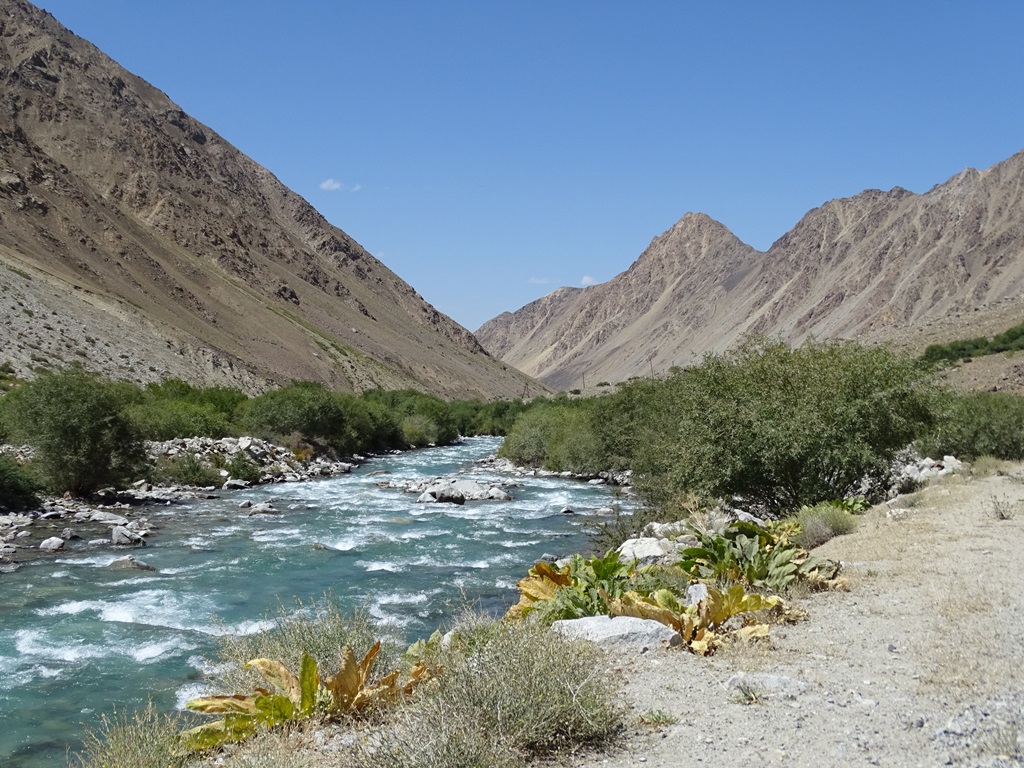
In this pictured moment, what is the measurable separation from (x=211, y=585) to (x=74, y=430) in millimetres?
13538

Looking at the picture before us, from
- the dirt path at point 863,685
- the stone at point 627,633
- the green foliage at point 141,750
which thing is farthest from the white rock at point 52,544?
the dirt path at point 863,685

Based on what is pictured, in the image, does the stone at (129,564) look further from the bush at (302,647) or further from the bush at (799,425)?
the bush at (799,425)

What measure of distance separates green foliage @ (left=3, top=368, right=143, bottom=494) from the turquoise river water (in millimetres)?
3088

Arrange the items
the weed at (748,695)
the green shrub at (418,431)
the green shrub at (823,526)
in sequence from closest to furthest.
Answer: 1. the weed at (748,695)
2. the green shrub at (823,526)
3. the green shrub at (418,431)

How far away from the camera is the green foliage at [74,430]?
27.1 metres

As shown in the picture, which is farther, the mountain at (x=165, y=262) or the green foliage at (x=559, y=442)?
the mountain at (x=165, y=262)

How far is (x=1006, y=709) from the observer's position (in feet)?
17.9

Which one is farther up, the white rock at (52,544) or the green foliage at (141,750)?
the green foliage at (141,750)

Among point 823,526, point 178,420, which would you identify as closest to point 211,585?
point 823,526

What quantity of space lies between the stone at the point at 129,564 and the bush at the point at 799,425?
12252mm

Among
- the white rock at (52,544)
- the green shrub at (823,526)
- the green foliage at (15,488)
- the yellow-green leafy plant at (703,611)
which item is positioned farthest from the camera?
the green foliage at (15,488)

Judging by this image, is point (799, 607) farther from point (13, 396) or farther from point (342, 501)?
point (13, 396)

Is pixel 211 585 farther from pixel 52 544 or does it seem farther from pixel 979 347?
pixel 979 347

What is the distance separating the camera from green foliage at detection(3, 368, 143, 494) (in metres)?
27.1
